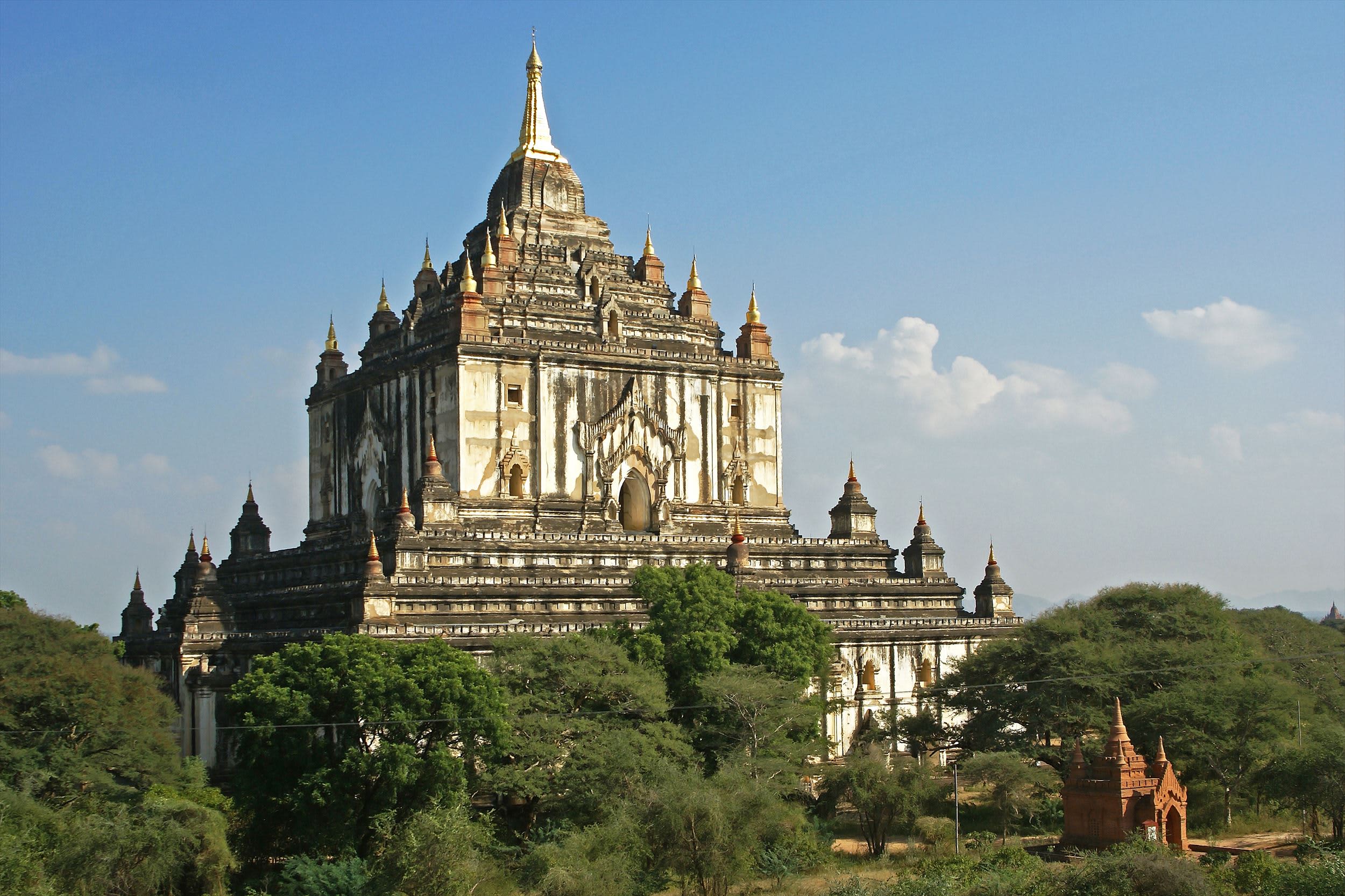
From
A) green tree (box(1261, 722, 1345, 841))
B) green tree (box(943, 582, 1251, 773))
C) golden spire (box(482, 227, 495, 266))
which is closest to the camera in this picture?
green tree (box(1261, 722, 1345, 841))

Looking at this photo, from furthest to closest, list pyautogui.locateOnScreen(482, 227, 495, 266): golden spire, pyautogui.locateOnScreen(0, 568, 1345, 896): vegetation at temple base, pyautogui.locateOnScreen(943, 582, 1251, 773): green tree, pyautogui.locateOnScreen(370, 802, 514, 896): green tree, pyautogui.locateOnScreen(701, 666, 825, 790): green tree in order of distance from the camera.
Answer: pyautogui.locateOnScreen(482, 227, 495, 266): golden spire
pyautogui.locateOnScreen(943, 582, 1251, 773): green tree
pyautogui.locateOnScreen(701, 666, 825, 790): green tree
pyautogui.locateOnScreen(0, 568, 1345, 896): vegetation at temple base
pyautogui.locateOnScreen(370, 802, 514, 896): green tree

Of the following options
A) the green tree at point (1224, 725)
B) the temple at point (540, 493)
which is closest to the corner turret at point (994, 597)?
the temple at point (540, 493)

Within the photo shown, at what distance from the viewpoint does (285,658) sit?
39.4 meters

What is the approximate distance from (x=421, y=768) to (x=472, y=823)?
1.77m

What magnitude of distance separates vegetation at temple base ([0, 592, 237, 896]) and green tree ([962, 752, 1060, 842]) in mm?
18020

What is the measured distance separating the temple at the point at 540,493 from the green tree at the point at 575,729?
4700mm

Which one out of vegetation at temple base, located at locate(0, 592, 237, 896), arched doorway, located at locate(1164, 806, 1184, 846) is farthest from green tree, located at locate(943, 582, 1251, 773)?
vegetation at temple base, located at locate(0, 592, 237, 896)

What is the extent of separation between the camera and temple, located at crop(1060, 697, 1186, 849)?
38594mm

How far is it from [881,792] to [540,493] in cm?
1767

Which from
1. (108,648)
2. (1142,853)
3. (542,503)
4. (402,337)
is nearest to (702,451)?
(542,503)

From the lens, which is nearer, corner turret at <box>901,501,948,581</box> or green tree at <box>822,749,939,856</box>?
green tree at <box>822,749,939,856</box>

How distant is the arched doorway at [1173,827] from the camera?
1545 inches

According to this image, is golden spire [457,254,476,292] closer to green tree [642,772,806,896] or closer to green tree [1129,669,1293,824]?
green tree [642,772,806,896]

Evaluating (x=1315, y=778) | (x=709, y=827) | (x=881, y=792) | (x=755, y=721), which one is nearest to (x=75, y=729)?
(x=709, y=827)
